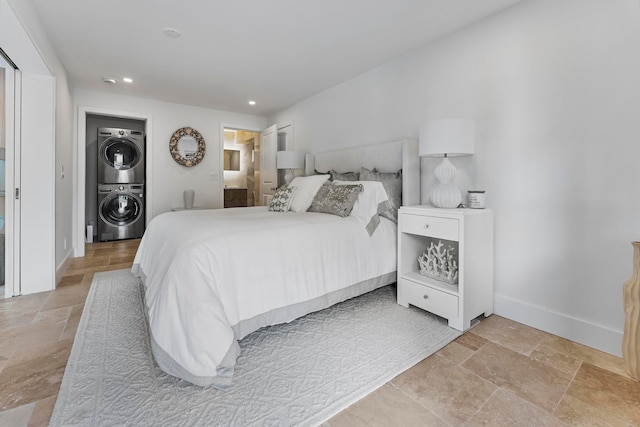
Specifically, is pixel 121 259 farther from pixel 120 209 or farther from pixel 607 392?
pixel 607 392

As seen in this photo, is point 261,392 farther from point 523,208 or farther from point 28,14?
point 28,14

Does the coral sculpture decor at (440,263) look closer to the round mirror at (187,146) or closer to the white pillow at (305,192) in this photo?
the white pillow at (305,192)

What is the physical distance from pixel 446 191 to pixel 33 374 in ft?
9.11

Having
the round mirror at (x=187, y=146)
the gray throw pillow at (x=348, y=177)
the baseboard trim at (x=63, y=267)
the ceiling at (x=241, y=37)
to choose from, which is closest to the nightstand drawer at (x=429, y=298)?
the gray throw pillow at (x=348, y=177)

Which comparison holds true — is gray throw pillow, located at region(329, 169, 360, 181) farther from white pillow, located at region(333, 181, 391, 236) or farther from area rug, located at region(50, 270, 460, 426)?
area rug, located at region(50, 270, 460, 426)

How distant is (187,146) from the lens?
500 centimetres

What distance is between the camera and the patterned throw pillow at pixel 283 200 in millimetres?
2958

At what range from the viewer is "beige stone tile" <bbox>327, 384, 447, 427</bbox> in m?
1.22

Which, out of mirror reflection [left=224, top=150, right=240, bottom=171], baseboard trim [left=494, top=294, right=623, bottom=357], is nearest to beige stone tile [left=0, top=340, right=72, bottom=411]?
baseboard trim [left=494, top=294, right=623, bottom=357]

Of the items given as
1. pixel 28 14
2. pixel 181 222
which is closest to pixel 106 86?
pixel 28 14

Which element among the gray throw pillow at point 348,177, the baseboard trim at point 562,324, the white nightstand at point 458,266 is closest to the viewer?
the baseboard trim at point 562,324

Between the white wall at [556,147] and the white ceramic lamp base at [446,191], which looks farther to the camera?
the white ceramic lamp base at [446,191]

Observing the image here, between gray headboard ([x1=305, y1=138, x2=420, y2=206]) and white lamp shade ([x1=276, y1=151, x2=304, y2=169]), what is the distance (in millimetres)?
428

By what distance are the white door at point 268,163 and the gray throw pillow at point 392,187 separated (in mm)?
2269
